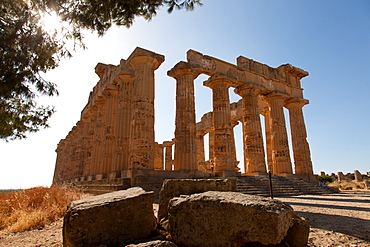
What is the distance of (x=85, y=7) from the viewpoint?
6.73m

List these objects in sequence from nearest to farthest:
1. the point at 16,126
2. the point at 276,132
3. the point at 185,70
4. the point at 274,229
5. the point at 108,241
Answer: the point at 274,229
the point at 108,241
the point at 16,126
the point at 185,70
the point at 276,132

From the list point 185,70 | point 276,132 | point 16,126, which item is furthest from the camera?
point 276,132

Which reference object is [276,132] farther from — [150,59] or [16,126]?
[16,126]

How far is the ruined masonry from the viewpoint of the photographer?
1172 cm

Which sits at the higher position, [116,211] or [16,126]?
[16,126]

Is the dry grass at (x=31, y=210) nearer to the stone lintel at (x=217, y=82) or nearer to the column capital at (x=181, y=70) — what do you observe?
the column capital at (x=181, y=70)

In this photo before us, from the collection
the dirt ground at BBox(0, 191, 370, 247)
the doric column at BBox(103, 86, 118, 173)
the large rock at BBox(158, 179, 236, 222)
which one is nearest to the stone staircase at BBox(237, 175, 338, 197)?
the dirt ground at BBox(0, 191, 370, 247)

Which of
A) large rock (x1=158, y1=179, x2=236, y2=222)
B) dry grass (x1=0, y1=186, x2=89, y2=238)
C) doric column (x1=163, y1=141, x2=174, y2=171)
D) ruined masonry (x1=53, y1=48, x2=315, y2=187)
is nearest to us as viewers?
large rock (x1=158, y1=179, x2=236, y2=222)

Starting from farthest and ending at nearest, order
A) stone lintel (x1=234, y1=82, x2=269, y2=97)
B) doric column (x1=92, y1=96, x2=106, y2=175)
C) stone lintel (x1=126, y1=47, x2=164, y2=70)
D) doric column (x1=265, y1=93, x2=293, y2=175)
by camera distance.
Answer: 1. doric column (x1=265, y1=93, x2=293, y2=175)
2. stone lintel (x1=234, y1=82, x2=269, y2=97)
3. doric column (x1=92, y1=96, x2=106, y2=175)
4. stone lintel (x1=126, y1=47, x2=164, y2=70)

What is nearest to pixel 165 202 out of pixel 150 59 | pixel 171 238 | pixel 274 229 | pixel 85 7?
pixel 171 238

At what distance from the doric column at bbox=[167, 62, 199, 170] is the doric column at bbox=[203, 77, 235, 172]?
6.14ft

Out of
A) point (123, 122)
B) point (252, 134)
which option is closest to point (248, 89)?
point (252, 134)

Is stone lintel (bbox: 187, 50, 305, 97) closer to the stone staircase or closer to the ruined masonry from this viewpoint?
the ruined masonry

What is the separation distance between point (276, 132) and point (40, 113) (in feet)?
49.3
